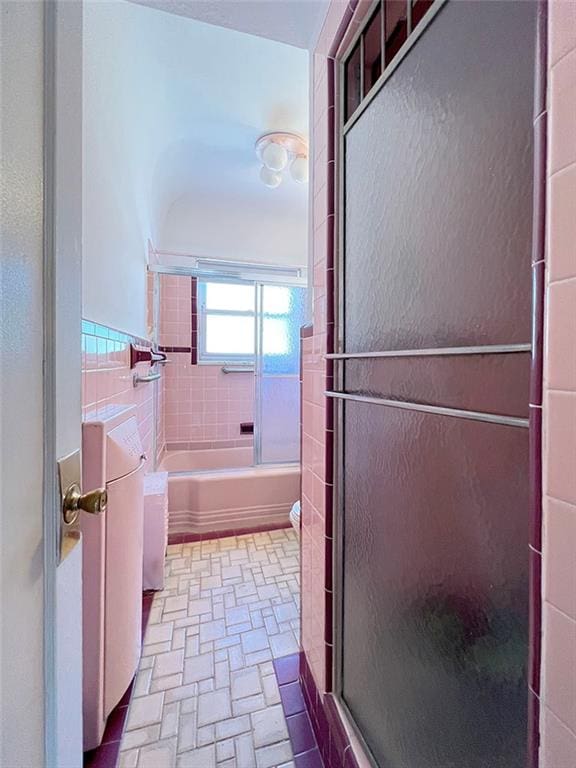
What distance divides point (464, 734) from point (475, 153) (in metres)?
1.01

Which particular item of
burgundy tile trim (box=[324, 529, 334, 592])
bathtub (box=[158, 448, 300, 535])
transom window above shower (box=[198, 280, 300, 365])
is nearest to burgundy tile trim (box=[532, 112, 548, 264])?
burgundy tile trim (box=[324, 529, 334, 592])

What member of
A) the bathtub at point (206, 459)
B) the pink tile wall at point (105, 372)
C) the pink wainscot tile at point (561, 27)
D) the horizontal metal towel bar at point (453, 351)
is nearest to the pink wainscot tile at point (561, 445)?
the horizontal metal towel bar at point (453, 351)

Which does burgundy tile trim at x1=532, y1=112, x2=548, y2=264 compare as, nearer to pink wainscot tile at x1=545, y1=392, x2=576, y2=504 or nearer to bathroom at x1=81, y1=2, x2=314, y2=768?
pink wainscot tile at x1=545, y1=392, x2=576, y2=504

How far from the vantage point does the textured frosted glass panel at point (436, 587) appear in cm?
54

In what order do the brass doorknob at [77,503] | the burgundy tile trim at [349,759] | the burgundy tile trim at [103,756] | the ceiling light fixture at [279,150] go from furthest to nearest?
1. the ceiling light fixture at [279,150]
2. the burgundy tile trim at [103,756]
3. the burgundy tile trim at [349,759]
4. the brass doorknob at [77,503]

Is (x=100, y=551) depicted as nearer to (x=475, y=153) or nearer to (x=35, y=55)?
(x=35, y=55)

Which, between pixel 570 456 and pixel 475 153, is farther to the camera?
pixel 475 153

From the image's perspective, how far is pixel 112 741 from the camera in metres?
1.06

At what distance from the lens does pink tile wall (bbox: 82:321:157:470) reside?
1.09m

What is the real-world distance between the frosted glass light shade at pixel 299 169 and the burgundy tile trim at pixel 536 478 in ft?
8.38

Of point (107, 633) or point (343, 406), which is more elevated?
point (343, 406)

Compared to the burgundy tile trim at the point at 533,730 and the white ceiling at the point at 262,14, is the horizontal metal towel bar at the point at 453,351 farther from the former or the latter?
the white ceiling at the point at 262,14

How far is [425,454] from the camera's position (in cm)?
71

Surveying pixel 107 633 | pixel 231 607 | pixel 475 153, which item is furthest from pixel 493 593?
pixel 231 607
